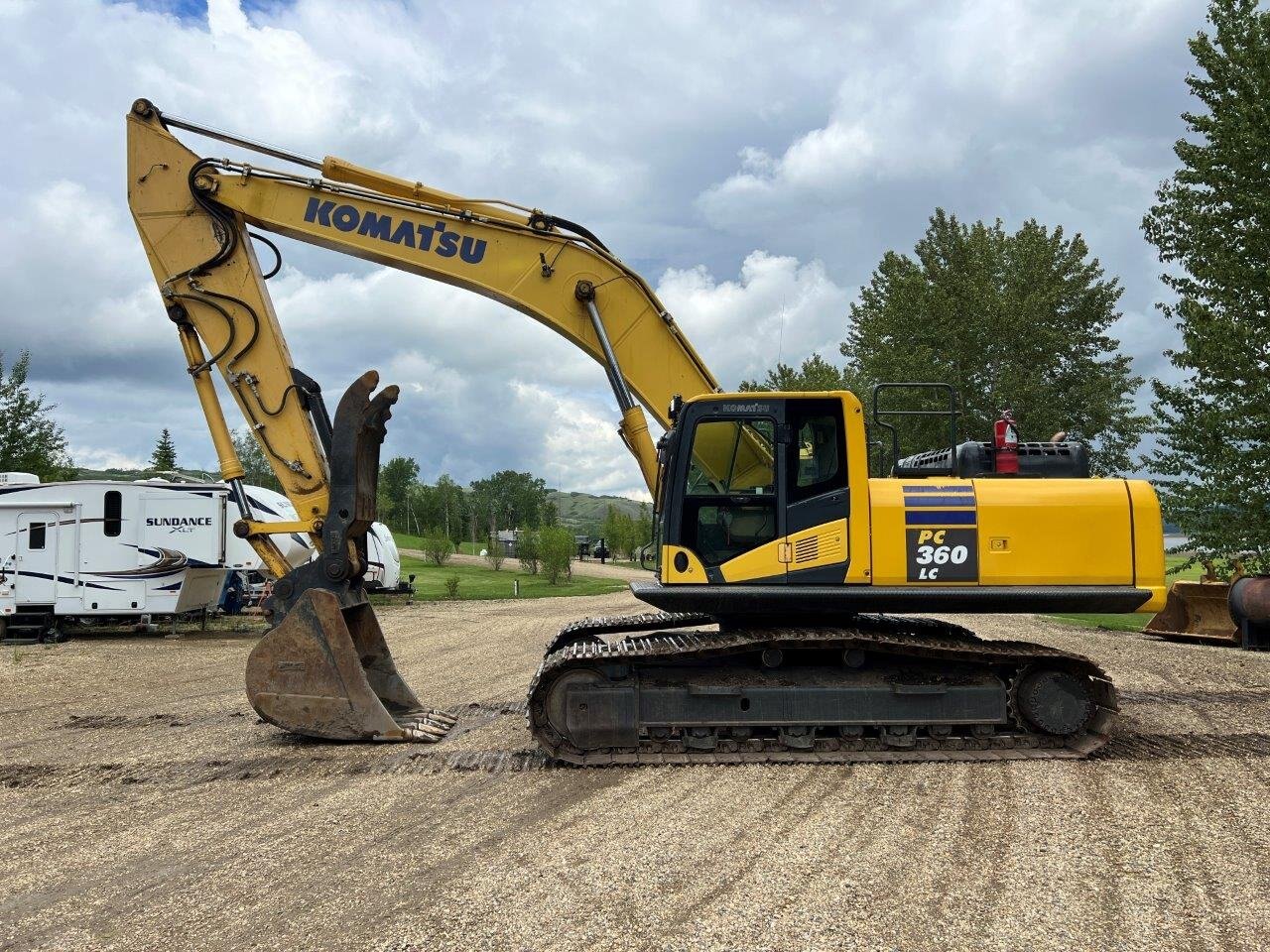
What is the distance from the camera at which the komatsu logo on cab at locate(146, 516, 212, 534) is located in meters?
18.1

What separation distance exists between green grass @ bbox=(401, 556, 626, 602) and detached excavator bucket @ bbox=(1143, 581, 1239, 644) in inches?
832

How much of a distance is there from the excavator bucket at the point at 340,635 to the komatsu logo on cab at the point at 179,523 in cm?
1115

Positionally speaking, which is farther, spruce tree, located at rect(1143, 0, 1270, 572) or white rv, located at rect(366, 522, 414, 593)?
white rv, located at rect(366, 522, 414, 593)

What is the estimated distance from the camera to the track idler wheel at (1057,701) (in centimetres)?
727

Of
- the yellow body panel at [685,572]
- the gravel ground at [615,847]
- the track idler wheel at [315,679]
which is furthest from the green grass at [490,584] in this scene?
the yellow body panel at [685,572]

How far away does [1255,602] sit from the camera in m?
14.2

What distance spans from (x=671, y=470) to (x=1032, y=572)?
3042mm

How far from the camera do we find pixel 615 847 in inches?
207

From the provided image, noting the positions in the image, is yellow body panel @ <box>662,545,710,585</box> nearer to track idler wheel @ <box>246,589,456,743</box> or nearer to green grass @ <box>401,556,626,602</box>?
track idler wheel @ <box>246,589,456,743</box>

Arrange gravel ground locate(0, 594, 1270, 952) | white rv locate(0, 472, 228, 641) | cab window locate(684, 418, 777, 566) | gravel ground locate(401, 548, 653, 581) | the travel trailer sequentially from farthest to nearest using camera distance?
1. gravel ground locate(401, 548, 653, 581)
2. the travel trailer
3. white rv locate(0, 472, 228, 641)
4. cab window locate(684, 418, 777, 566)
5. gravel ground locate(0, 594, 1270, 952)

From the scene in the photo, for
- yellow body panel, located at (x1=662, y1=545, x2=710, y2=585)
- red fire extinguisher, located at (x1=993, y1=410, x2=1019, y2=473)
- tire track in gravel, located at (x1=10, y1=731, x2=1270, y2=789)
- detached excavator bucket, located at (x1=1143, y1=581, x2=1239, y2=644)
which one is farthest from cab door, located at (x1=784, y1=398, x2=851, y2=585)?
detached excavator bucket, located at (x1=1143, y1=581, x2=1239, y2=644)

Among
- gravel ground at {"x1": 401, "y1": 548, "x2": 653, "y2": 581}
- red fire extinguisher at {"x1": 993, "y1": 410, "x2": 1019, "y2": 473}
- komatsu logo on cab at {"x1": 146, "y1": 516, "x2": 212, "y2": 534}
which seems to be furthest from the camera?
gravel ground at {"x1": 401, "y1": 548, "x2": 653, "y2": 581}

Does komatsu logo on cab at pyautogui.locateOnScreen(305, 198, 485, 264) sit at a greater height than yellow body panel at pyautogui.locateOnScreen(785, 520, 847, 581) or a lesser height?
greater

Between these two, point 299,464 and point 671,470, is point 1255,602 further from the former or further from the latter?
point 299,464
